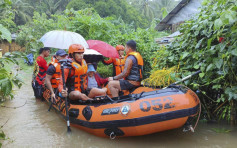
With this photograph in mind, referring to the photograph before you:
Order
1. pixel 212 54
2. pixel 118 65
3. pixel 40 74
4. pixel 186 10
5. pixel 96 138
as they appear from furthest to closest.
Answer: pixel 186 10 < pixel 40 74 < pixel 118 65 < pixel 96 138 < pixel 212 54

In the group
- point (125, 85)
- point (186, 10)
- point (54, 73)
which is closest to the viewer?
point (125, 85)

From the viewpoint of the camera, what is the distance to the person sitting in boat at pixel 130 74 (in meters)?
4.41

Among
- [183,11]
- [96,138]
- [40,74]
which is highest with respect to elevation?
A: [183,11]

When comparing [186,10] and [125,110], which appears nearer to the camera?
[125,110]

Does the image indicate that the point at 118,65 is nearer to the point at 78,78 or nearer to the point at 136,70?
the point at 136,70

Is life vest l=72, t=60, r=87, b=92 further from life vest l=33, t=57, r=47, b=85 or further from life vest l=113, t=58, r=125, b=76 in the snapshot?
life vest l=33, t=57, r=47, b=85

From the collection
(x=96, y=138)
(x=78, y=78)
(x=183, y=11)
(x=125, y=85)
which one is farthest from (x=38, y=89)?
(x=183, y=11)

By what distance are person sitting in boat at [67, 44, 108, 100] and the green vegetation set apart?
5.80 ft

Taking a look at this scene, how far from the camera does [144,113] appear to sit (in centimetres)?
329

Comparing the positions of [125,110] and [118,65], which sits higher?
[118,65]

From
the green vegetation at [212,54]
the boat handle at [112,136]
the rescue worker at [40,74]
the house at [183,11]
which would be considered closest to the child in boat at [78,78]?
the boat handle at [112,136]

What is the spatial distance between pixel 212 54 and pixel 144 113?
149 centimetres

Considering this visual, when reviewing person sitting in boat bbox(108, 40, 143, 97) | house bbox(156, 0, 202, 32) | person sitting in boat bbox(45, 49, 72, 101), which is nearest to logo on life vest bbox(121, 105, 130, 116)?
person sitting in boat bbox(108, 40, 143, 97)

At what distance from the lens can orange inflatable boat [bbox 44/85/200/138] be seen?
128 inches
